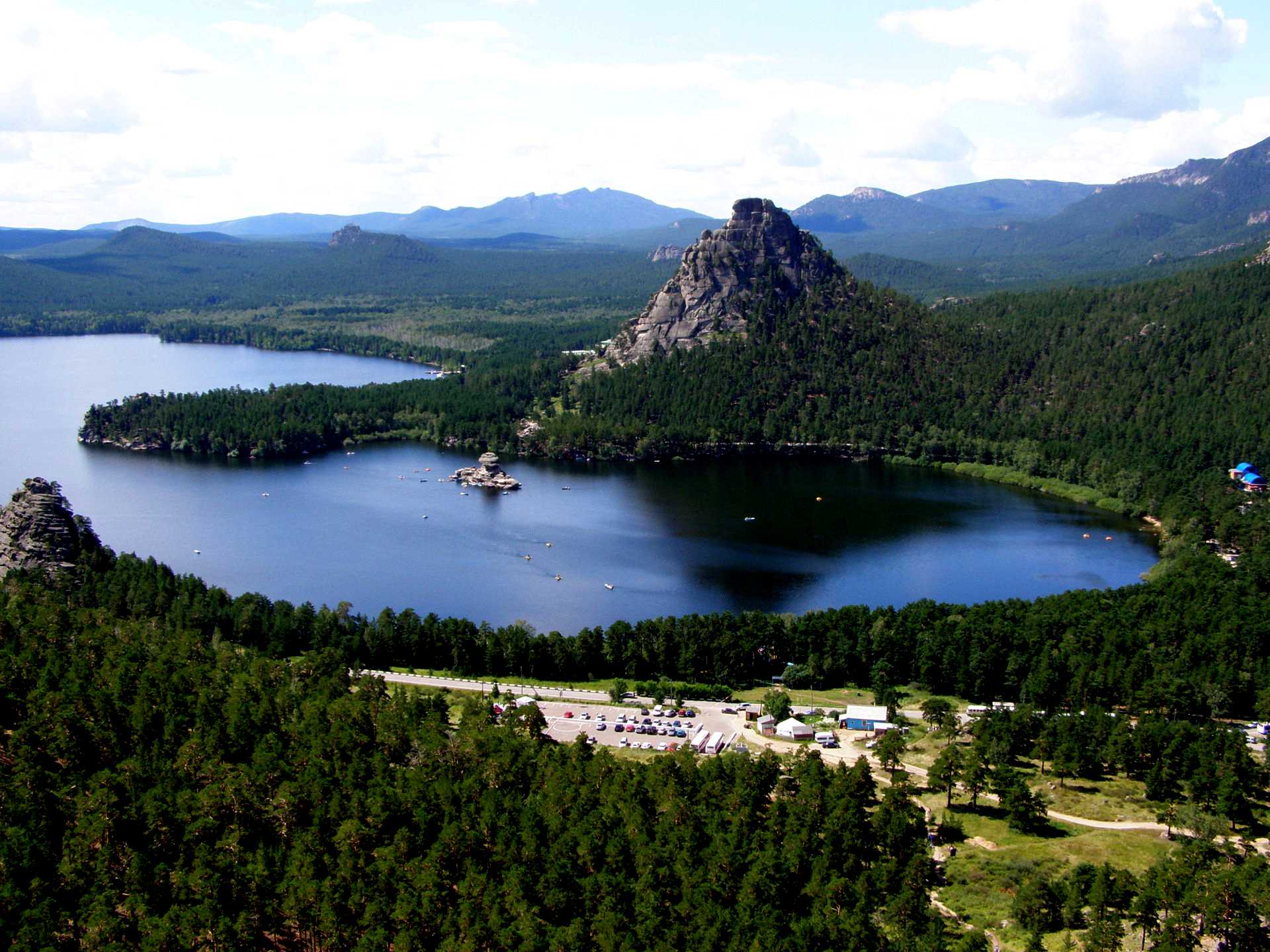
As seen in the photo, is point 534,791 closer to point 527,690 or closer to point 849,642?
point 527,690

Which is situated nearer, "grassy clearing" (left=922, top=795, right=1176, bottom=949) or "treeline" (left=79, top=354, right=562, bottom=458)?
"grassy clearing" (left=922, top=795, right=1176, bottom=949)

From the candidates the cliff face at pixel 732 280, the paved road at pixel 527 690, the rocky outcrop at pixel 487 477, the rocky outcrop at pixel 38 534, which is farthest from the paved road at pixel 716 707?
the cliff face at pixel 732 280

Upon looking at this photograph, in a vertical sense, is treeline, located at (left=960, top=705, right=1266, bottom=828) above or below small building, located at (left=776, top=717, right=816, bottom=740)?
above

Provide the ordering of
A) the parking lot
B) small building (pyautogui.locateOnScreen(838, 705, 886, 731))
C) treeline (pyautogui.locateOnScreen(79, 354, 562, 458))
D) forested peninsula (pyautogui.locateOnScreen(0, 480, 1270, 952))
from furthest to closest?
treeline (pyautogui.locateOnScreen(79, 354, 562, 458))
small building (pyautogui.locateOnScreen(838, 705, 886, 731))
the parking lot
forested peninsula (pyautogui.locateOnScreen(0, 480, 1270, 952))

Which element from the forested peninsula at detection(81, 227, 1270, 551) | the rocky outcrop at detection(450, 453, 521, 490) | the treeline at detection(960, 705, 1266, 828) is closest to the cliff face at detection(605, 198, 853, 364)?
the forested peninsula at detection(81, 227, 1270, 551)

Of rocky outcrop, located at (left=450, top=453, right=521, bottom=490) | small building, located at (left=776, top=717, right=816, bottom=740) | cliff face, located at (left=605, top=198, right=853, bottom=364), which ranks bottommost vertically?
small building, located at (left=776, top=717, right=816, bottom=740)

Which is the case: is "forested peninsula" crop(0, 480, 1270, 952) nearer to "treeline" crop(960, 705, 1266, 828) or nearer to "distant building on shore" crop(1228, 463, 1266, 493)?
"treeline" crop(960, 705, 1266, 828)

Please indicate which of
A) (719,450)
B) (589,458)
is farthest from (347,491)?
(719,450)
